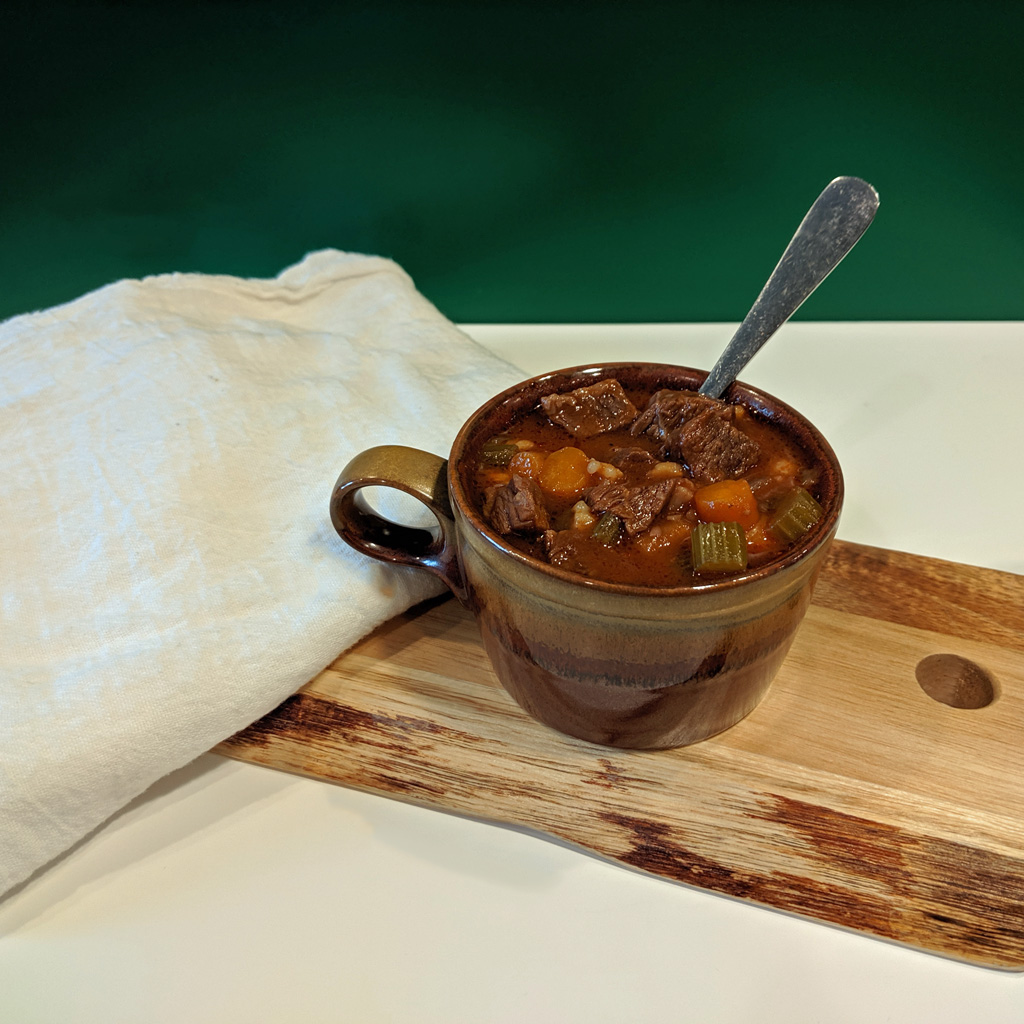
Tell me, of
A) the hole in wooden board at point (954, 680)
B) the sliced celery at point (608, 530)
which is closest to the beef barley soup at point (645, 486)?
the sliced celery at point (608, 530)

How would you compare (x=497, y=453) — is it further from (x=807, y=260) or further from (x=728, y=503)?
(x=807, y=260)

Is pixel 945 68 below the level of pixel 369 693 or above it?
above

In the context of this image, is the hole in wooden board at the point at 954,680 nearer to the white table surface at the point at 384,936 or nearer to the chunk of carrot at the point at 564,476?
the white table surface at the point at 384,936

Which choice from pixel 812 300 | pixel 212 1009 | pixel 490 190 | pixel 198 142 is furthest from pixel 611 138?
pixel 212 1009

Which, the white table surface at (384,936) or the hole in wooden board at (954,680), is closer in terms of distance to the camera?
the white table surface at (384,936)

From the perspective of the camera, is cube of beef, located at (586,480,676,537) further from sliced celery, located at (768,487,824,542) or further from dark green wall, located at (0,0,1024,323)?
dark green wall, located at (0,0,1024,323)

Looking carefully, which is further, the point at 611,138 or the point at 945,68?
the point at 611,138

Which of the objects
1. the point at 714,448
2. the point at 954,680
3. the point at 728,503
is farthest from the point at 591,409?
the point at 954,680

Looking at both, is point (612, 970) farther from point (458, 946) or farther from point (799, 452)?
point (799, 452)
